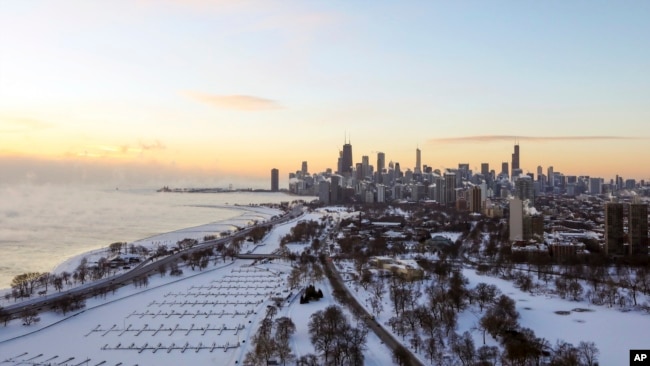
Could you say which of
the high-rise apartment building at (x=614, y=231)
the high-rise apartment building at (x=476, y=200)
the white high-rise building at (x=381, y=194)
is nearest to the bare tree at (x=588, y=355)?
the high-rise apartment building at (x=614, y=231)

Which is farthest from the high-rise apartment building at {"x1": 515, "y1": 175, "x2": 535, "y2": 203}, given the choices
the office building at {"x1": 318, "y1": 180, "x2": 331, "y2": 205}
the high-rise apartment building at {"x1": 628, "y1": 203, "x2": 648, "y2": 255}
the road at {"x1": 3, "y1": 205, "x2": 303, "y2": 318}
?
the road at {"x1": 3, "y1": 205, "x2": 303, "y2": 318}

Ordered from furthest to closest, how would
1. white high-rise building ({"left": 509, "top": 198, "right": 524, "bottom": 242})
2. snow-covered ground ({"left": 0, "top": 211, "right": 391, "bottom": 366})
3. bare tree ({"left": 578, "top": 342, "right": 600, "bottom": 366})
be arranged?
white high-rise building ({"left": 509, "top": 198, "right": 524, "bottom": 242}), snow-covered ground ({"left": 0, "top": 211, "right": 391, "bottom": 366}), bare tree ({"left": 578, "top": 342, "right": 600, "bottom": 366})

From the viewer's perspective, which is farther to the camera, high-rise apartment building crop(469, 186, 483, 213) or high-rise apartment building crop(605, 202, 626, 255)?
high-rise apartment building crop(469, 186, 483, 213)

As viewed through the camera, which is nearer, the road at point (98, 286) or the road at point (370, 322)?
the road at point (370, 322)

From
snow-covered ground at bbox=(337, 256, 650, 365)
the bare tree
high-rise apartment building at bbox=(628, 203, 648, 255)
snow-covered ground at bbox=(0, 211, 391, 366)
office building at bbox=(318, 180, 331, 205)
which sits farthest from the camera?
office building at bbox=(318, 180, 331, 205)

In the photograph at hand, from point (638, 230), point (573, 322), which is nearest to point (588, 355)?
point (573, 322)

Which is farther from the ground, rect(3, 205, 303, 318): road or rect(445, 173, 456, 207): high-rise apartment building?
rect(445, 173, 456, 207): high-rise apartment building

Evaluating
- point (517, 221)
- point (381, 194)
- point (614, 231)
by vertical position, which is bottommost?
point (614, 231)

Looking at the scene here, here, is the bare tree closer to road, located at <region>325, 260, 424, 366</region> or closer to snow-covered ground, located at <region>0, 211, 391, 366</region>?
road, located at <region>325, 260, 424, 366</region>

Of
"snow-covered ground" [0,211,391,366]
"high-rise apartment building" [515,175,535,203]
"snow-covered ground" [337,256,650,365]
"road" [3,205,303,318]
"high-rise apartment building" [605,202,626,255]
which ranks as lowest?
"snow-covered ground" [337,256,650,365]

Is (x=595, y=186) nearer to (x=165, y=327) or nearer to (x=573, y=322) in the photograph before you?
(x=573, y=322)

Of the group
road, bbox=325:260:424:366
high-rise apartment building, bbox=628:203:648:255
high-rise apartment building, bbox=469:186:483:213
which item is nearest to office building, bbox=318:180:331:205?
high-rise apartment building, bbox=469:186:483:213

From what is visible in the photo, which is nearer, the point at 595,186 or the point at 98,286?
the point at 98,286

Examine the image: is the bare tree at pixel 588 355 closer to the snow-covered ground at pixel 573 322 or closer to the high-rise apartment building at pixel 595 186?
the snow-covered ground at pixel 573 322
